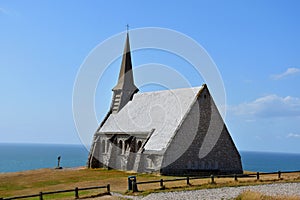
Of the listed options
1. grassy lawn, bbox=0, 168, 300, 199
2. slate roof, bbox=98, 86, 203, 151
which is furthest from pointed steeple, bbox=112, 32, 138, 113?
grassy lawn, bbox=0, 168, 300, 199

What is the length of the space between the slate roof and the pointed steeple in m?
1.40

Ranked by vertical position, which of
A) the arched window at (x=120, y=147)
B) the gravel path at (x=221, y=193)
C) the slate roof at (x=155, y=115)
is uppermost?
the slate roof at (x=155, y=115)

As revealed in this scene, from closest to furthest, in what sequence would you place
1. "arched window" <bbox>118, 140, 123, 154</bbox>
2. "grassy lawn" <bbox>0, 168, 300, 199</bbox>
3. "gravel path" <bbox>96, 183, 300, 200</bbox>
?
"gravel path" <bbox>96, 183, 300, 200</bbox>, "grassy lawn" <bbox>0, 168, 300, 199</bbox>, "arched window" <bbox>118, 140, 123, 154</bbox>

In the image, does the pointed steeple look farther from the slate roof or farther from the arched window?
the arched window

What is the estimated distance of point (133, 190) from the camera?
99.4ft

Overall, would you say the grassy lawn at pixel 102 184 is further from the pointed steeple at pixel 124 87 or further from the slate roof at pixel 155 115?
the pointed steeple at pixel 124 87

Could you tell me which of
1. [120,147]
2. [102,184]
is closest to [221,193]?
[102,184]

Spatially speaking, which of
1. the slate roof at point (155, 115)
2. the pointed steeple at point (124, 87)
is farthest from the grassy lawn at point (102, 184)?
the pointed steeple at point (124, 87)

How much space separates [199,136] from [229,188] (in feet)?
47.9

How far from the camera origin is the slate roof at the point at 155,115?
44.7 meters

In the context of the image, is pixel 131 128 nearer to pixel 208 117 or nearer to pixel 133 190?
pixel 208 117

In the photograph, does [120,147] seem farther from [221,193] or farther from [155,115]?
[221,193]

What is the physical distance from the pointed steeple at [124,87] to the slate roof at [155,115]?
4.59 feet

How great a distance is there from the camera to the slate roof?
44.7m
